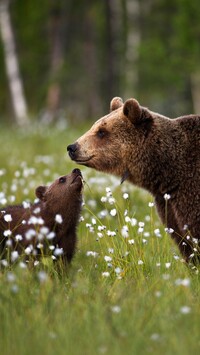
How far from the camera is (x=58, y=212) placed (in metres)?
7.21

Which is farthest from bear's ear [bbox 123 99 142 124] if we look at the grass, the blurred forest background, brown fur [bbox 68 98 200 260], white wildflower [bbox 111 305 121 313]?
the blurred forest background

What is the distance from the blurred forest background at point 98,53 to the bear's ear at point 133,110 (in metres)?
19.6

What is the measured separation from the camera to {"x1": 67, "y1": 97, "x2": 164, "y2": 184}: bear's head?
7.00 metres

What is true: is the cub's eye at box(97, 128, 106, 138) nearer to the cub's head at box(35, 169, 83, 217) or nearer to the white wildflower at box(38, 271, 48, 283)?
the cub's head at box(35, 169, 83, 217)

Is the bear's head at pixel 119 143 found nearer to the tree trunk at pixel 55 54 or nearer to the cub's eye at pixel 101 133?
the cub's eye at pixel 101 133

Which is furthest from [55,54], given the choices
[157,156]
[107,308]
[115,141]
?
[107,308]

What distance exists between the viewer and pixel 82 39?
1628 inches

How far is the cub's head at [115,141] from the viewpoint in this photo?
702 cm

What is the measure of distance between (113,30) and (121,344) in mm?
25218

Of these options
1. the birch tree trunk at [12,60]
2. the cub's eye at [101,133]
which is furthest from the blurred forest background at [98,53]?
the cub's eye at [101,133]

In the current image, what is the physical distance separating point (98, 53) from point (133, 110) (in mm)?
34464

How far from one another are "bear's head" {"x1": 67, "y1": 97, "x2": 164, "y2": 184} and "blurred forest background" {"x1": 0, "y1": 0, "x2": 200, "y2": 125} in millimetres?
19520

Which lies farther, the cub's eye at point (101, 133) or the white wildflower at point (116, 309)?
the cub's eye at point (101, 133)

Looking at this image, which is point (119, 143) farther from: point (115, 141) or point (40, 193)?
point (40, 193)
